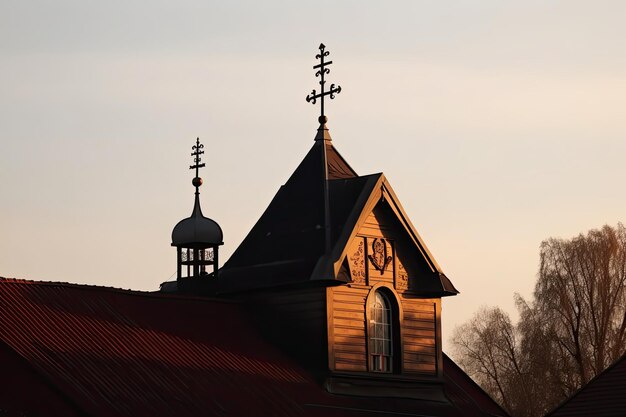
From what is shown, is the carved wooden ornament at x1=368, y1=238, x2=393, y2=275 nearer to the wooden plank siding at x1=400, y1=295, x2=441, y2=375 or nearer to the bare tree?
the wooden plank siding at x1=400, y1=295, x2=441, y2=375

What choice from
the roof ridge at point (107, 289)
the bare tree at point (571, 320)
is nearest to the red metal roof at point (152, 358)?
the roof ridge at point (107, 289)

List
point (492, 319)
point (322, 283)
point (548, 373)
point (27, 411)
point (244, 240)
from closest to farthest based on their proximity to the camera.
→ point (27, 411) < point (322, 283) < point (244, 240) < point (548, 373) < point (492, 319)

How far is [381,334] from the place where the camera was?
44.5 metres

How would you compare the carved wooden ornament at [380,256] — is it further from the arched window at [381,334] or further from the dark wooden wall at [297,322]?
the dark wooden wall at [297,322]

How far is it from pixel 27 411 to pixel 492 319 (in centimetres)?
4429

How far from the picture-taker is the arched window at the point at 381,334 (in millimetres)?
44156

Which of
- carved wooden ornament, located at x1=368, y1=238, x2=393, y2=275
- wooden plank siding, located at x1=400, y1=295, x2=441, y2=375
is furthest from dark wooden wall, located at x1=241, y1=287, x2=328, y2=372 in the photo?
wooden plank siding, located at x1=400, y1=295, x2=441, y2=375

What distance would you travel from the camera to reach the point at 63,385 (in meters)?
34.6

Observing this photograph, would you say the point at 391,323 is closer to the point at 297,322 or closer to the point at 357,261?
the point at 357,261

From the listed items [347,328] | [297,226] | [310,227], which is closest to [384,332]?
[347,328]

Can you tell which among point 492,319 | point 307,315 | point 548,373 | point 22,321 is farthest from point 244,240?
point 492,319

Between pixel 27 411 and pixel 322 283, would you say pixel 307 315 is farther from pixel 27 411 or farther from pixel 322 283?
pixel 27 411

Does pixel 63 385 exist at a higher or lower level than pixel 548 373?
lower

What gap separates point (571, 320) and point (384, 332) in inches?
981
